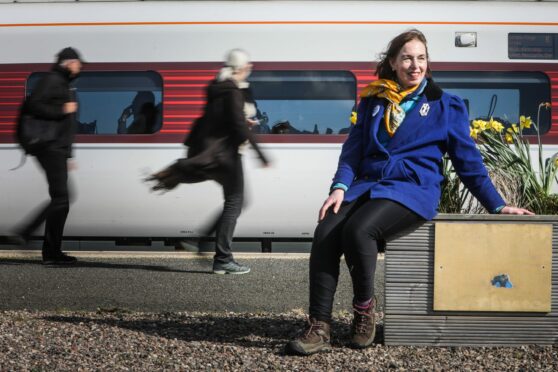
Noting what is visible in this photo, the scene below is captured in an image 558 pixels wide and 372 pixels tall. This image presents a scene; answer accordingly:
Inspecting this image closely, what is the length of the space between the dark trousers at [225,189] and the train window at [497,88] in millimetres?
3187

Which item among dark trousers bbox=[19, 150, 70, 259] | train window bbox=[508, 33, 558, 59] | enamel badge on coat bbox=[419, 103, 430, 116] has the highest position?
train window bbox=[508, 33, 558, 59]

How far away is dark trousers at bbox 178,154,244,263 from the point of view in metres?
7.39

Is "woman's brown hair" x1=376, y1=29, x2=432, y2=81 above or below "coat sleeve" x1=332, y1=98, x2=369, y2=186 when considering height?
above

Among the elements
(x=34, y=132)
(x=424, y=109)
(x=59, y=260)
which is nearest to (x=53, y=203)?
(x=59, y=260)

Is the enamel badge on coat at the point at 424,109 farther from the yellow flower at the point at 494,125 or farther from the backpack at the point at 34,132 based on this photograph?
the backpack at the point at 34,132

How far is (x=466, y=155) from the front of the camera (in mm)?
4711

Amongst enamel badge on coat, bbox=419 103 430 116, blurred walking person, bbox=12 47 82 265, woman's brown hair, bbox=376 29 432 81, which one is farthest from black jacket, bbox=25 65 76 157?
enamel badge on coat, bbox=419 103 430 116

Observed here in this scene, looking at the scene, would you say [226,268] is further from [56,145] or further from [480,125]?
[480,125]

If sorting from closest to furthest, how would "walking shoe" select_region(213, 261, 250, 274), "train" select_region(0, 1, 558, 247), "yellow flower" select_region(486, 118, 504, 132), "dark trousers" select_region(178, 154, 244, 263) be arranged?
"yellow flower" select_region(486, 118, 504, 132), "dark trousers" select_region(178, 154, 244, 263), "walking shoe" select_region(213, 261, 250, 274), "train" select_region(0, 1, 558, 247)

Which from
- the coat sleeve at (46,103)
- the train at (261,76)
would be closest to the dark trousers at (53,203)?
the coat sleeve at (46,103)

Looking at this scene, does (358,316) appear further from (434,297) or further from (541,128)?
(541,128)

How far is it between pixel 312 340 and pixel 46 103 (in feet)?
14.2

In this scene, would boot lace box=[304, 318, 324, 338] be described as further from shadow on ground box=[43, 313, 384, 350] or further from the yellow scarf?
the yellow scarf

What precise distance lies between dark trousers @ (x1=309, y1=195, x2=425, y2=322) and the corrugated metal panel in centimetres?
13
